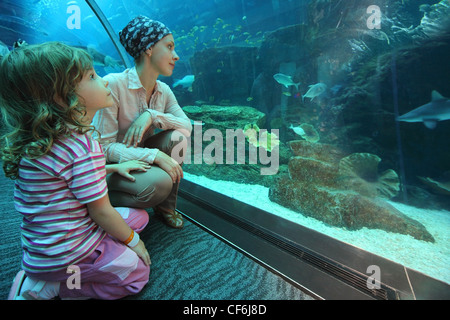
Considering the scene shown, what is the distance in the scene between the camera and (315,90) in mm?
2615

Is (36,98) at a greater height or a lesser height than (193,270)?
greater

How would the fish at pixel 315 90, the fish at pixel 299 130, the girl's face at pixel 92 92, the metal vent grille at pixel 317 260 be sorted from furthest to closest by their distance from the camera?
1. the fish at pixel 299 130
2. the fish at pixel 315 90
3. the metal vent grille at pixel 317 260
4. the girl's face at pixel 92 92

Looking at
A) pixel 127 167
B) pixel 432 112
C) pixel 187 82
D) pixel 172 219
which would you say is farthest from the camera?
pixel 187 82

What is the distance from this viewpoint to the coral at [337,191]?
179 centimetres

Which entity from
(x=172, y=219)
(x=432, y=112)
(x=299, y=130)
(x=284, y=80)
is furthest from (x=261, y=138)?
(x=172, y=219)

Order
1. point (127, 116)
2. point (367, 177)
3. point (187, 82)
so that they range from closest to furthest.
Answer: point (127, 116)
point (367, 177)
point (187, 82)

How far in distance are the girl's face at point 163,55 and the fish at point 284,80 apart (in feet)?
6.67

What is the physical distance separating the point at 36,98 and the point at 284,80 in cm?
291

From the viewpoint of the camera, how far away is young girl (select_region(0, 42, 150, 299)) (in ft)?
2.31

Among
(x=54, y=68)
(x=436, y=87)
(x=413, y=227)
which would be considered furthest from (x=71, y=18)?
(x=413, y=227)

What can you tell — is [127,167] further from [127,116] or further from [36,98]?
[36,98]

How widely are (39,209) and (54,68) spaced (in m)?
0.53

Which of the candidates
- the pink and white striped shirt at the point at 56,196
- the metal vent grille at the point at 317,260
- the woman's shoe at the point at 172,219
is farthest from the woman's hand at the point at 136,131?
the metal vent grille at the point at 317,260

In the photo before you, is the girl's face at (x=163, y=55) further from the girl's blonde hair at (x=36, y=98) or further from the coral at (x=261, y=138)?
the coral at (x=261, y=138)
